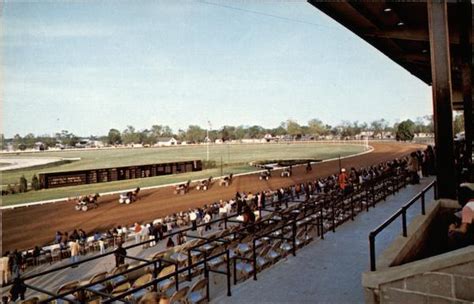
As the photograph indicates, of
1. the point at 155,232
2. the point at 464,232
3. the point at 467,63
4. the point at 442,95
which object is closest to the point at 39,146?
the point at 155,232

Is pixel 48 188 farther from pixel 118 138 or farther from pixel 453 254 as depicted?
pixel 118 138

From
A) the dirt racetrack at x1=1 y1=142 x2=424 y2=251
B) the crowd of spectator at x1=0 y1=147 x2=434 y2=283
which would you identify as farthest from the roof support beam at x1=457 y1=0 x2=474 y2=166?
the dirt racetrack at x1=1 y1=142 x2=424 y2=251

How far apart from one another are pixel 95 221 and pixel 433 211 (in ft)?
87.7

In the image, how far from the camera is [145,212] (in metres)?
31.5

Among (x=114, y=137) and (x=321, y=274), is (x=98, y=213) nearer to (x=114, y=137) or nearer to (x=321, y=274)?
(x=321, y=274)

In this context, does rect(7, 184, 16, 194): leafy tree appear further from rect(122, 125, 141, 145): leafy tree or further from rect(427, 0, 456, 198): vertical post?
rect(122, 125, 141, 145): leafy tree

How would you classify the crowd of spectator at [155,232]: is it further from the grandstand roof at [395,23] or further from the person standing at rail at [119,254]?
the grandstand roof at [395,23]

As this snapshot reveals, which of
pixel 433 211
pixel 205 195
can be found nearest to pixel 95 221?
pixel 205 195

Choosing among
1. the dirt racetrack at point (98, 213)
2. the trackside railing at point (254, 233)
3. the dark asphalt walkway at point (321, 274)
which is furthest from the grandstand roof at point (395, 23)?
the dirt racetrack at point (98, 213)

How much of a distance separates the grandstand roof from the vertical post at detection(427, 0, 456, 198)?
2.83 meters

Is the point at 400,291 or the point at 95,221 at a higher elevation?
the point at 400,291

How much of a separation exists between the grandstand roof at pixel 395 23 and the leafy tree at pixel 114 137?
17048 centimetres

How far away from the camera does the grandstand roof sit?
10562 mm

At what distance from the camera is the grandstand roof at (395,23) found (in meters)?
10.6
